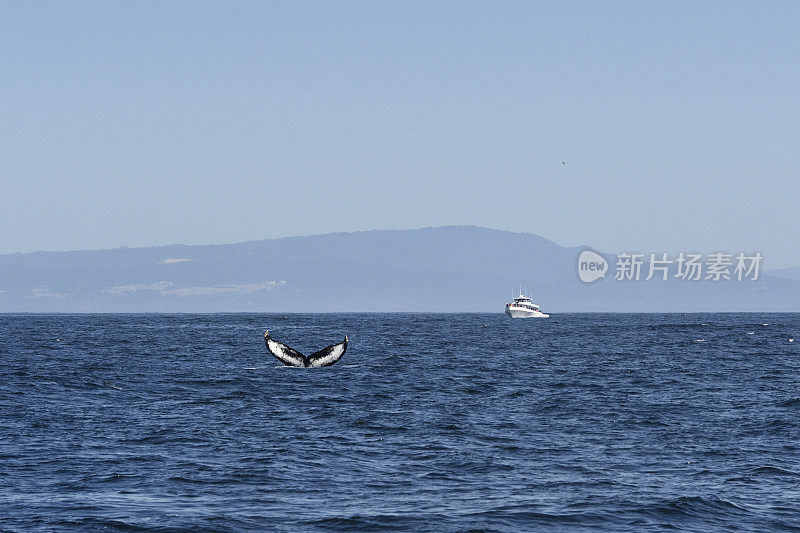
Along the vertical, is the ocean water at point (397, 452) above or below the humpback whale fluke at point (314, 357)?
below

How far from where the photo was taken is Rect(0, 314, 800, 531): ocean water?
2462cm

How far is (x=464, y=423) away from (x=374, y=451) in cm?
768

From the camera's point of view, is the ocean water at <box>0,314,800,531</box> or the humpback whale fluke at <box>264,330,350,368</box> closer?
the ocean water at <box>0,314,800,531</box>

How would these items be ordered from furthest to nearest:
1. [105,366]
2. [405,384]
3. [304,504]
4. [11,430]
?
[105,366], [405,384], [11,430], [304,504]

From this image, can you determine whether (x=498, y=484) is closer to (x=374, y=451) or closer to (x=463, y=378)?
(x=374, y=451)

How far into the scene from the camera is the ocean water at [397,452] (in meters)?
24.6

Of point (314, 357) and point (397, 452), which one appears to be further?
point (314, 357)

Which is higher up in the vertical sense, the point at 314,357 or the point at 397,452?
the point at 314,357

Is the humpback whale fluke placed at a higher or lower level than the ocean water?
higher

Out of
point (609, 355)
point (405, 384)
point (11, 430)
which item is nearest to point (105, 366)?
point (405, 384)

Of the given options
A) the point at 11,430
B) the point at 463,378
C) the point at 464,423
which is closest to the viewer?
the point at 11,430

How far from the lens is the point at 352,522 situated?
23.8 metres

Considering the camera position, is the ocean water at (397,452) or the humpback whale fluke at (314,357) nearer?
the ocean water at (397,452)

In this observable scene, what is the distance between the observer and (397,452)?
33281 mm
